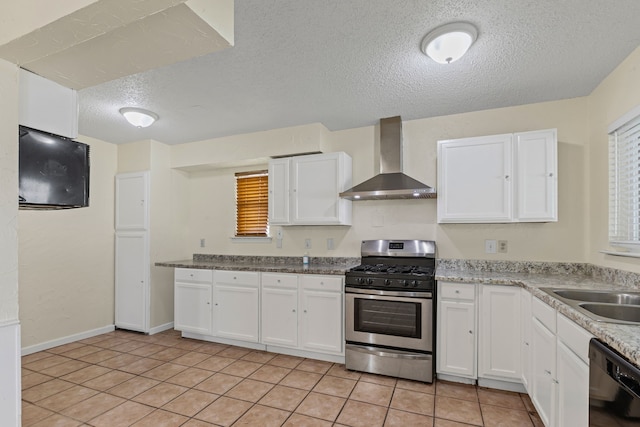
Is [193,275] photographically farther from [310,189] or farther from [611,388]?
[611,388]

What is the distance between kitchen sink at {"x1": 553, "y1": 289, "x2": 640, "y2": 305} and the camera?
1957 mm

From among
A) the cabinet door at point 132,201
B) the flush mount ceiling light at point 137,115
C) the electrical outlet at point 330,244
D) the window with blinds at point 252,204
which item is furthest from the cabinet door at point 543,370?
the cabinet door at point 132,201

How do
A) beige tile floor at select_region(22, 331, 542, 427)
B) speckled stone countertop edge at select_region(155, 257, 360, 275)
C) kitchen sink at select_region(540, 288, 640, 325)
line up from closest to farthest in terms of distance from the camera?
kitchen sink at select_region(540, 288, 640, 325) < beige tile floor at select_region(22, 331, 542, 427) < speckled stone countertop edge at select_region(155, 257, 360, 275)

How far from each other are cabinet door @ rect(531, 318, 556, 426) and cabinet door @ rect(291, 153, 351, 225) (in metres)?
1.96

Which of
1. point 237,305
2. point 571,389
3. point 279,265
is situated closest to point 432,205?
point 279,265

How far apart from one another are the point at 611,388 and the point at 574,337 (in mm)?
417

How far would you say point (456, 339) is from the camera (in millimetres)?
2736

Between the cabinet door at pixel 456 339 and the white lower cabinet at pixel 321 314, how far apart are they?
0.90m

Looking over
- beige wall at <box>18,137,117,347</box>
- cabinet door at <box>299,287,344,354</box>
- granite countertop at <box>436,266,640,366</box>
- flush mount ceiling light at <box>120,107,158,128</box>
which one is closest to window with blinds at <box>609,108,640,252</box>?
granite countertop at <box>436,266,640,366</box>

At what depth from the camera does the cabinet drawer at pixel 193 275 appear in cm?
377

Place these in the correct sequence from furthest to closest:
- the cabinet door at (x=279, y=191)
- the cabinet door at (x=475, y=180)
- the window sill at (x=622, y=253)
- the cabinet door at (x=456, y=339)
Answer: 1. the cabinet door at (x=279, y=191)
2. the cabinet door at (x=475, y=180)
3. the cabinet door at (x=456, y=339)
4. the window sill at (x=622, y=253)

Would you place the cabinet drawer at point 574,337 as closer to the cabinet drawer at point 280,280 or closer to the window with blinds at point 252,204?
the cabinet drawer at point 280,280

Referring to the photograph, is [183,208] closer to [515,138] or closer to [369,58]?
[369,58]

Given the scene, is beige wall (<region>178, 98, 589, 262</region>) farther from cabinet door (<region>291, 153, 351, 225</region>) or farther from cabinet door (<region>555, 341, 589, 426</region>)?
cabinet door (<region>555, 341, 589, 426</region>)
